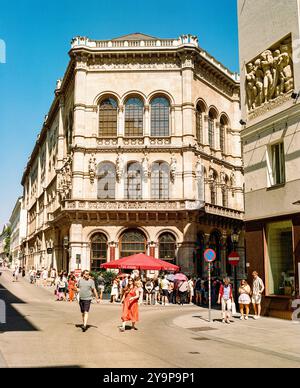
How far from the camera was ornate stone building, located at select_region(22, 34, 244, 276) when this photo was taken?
37.2 metres

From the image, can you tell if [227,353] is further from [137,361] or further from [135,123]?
[135,123]

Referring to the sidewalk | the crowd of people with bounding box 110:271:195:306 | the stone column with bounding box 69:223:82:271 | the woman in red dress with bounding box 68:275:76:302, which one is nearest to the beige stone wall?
the sidewalk

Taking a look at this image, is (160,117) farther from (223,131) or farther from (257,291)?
(257,291)

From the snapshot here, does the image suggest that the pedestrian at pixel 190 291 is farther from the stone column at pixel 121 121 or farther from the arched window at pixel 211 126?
the arched window at pixel 211 126

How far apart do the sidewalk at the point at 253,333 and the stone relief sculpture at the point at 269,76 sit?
9396 mm

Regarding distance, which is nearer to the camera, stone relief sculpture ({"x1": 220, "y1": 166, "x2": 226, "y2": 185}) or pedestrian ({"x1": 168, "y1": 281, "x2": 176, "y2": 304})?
pedestrian ({"x1": 168, "y1": 281, "x2": 176, "y2": 304})

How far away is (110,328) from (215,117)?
31465mm

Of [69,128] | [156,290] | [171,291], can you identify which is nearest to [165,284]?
[156,290]

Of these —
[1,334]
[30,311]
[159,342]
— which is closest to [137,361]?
[159,342]

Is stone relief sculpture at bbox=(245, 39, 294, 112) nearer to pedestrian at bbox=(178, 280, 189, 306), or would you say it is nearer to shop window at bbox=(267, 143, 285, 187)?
shop window at bbox=(267, 143, 285, 187)

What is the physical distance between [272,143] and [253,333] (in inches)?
340

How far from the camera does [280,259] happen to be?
18.9 meters

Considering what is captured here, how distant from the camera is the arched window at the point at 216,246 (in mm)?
40281

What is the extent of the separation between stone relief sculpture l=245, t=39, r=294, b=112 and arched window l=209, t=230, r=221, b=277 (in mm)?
20930
